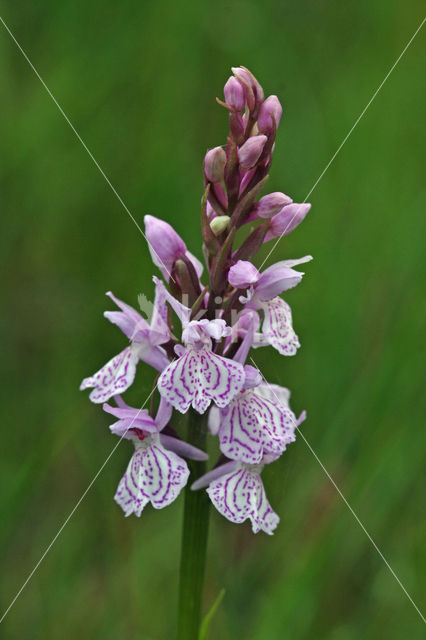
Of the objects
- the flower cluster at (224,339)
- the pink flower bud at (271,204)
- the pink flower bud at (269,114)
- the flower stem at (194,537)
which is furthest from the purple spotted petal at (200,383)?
the pink flower bud at (269,114)

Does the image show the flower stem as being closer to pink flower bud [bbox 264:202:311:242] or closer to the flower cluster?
the flower cluster

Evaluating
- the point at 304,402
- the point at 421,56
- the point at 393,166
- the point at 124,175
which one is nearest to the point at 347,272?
the point at 304,402

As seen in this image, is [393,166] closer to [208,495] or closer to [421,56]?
[421,56]

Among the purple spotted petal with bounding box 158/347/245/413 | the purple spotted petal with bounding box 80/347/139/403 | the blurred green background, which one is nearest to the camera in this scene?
the purple spotted petal with bounding box 158/347/245/413

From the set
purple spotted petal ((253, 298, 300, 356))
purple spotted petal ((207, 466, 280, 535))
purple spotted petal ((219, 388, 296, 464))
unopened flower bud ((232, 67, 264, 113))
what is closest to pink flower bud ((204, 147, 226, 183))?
unopened flower bud ((232, 67, 264, 113))

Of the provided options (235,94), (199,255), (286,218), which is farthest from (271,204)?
(199,255)

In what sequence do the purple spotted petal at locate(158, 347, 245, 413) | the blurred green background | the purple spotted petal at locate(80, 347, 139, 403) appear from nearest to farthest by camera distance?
the purple spotted petal at locate(158, 347, 245, 413) < the purple spotted petal at locate(80, 347, 139, 403) < the blurred green background

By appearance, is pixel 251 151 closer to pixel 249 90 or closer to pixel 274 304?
pixel 249 90
